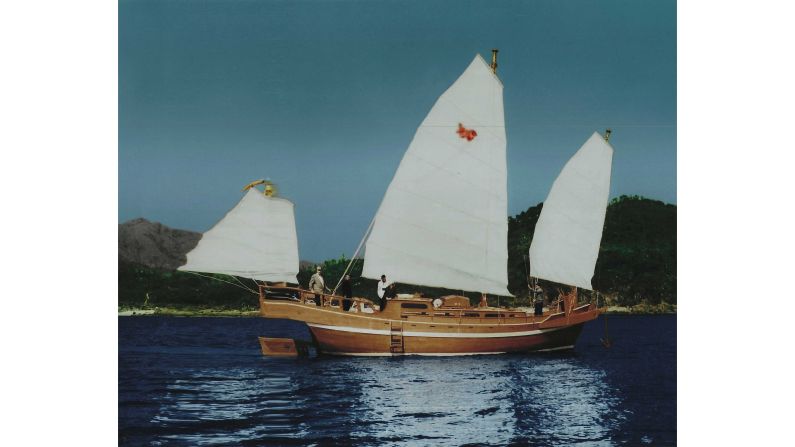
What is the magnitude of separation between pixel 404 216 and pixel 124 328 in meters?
5.44

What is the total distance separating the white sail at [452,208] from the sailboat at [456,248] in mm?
24

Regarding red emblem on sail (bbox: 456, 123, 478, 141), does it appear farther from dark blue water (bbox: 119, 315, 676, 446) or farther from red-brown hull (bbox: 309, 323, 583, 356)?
dark blue water (bbox: 119, 315, 676, 446)

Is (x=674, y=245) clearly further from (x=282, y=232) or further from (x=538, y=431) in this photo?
(x=282, y=232)

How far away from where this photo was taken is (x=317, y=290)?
15.7 m

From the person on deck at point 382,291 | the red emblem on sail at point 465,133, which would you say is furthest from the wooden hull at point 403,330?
the red emblem on sail at point 465,133

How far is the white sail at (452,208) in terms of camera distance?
14.6 m

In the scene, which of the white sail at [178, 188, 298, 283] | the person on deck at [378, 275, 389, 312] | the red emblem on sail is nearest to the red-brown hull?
the person on deck at [378, 275, 389, 312]

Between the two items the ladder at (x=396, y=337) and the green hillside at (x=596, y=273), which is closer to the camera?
the green hillside at (x=596, y=273)

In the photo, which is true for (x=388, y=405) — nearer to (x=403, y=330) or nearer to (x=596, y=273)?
(x=403, y=330)

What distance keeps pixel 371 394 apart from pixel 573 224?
5226mm

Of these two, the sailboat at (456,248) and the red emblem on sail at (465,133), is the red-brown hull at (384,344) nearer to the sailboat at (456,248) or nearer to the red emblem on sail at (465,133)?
the sailboat at (456,248)

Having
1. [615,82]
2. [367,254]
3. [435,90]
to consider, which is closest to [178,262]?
[367,254]

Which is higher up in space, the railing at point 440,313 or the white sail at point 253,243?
the white sail at point 253,243

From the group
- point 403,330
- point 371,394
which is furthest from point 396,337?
point 371,394
